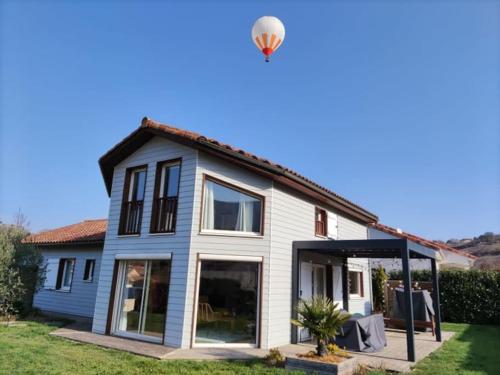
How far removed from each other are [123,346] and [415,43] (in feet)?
40.4

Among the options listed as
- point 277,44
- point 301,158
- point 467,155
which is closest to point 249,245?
point 277,44

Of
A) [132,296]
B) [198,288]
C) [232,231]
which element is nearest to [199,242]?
[232,231]

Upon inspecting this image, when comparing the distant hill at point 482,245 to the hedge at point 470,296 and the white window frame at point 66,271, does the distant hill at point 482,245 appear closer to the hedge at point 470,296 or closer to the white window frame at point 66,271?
the hedge at point 470,296

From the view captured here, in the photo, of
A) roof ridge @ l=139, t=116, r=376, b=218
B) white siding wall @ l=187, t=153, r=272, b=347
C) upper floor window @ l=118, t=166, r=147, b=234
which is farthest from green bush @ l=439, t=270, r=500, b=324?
upper floor window @ l=118, t=166, r=147, b=234

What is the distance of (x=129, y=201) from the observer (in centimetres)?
1156

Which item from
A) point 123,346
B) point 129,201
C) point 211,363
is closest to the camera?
point 211,363

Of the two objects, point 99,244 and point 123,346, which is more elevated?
point 99,244

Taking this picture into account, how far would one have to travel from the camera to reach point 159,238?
397 inches

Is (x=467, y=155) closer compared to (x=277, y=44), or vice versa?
(x=277, y=44)

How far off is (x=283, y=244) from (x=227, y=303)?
8.20 ft

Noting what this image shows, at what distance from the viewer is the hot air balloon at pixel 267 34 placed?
783 centimetres

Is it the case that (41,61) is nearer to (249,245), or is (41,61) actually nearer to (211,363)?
(249,245)

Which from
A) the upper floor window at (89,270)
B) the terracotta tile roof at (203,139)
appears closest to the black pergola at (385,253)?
the terracotta tile roof at (203,139)

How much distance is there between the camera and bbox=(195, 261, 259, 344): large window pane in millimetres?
9242
